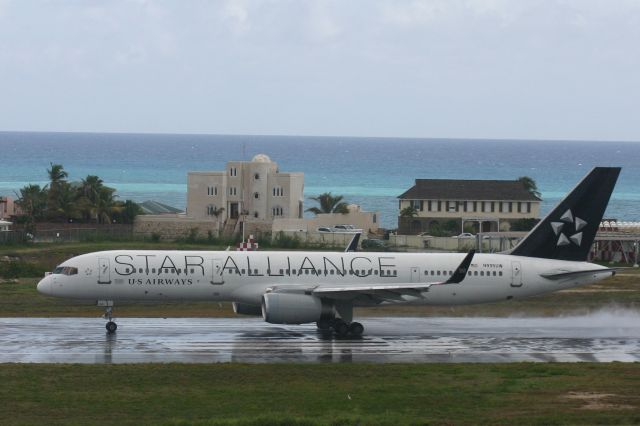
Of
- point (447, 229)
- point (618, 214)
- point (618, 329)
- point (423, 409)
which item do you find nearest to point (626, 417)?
point (423, 409)

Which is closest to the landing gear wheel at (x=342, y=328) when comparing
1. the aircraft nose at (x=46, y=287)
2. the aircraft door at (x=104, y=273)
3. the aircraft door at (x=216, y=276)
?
the aircraft door at (x=216, y=276)

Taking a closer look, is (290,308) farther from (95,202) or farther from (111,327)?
(95,202)

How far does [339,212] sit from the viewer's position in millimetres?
107375

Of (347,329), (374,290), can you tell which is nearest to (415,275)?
(374,290)

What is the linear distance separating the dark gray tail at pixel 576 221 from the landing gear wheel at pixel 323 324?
988 centimetres

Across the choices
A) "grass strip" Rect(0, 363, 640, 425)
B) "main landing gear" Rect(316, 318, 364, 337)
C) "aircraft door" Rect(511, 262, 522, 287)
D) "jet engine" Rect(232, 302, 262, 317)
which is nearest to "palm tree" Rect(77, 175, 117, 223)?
"jet engine" Rect(232, 302, 262, 317)

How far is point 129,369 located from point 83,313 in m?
17.8

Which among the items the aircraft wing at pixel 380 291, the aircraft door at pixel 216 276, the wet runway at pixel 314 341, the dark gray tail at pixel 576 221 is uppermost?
the dark gray tail at pixel 576 221

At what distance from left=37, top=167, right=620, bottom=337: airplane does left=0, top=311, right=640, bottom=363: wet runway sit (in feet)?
4.49

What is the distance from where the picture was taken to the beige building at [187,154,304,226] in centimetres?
10169

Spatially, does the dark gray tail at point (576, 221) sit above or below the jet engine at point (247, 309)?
above

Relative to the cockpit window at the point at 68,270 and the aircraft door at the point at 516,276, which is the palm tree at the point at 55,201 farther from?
the aircraft door at the point at 516,276

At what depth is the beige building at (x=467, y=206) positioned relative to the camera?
106m

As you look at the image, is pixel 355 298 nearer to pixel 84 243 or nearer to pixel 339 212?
pixel 84 243
